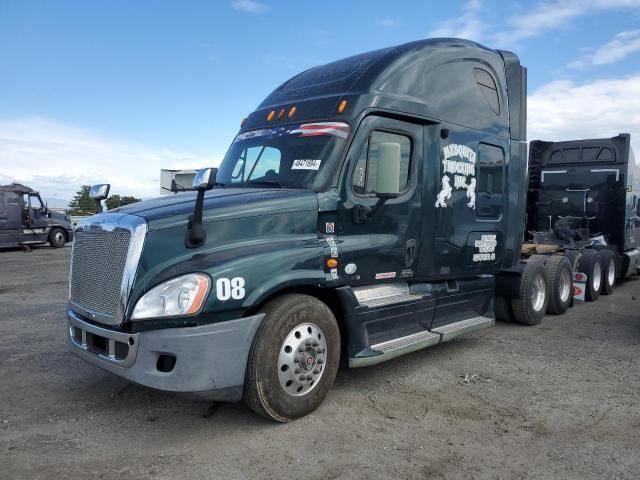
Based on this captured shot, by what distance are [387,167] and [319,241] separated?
886 millimetres

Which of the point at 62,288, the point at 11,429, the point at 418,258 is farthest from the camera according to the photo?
the point at 62,288

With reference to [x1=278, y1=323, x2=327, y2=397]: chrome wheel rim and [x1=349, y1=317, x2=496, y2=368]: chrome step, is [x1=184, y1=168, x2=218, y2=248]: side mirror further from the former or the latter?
[x1=349, y1=317, x2=496, y2=368]: chrome step

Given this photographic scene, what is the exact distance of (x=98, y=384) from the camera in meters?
5.06

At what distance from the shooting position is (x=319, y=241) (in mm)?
4477

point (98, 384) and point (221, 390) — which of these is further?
point (98, 384)

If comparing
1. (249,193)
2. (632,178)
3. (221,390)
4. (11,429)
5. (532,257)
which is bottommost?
(11,429)

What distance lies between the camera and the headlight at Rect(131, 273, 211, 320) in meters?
3.68

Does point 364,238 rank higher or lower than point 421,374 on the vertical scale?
higher

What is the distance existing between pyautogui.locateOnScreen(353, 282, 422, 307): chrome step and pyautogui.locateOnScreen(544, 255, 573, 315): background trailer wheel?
4.14 meters

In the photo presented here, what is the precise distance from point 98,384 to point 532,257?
6.73 meters

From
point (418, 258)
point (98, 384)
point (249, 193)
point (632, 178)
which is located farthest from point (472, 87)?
point (632, 178)

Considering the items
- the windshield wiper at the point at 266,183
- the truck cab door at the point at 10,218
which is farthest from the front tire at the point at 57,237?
the windshield wiper at the point at 266,183

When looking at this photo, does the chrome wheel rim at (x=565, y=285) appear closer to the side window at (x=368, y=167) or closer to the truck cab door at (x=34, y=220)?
the side window at (x=368, y=167)

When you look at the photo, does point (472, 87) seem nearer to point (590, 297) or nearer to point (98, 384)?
point (98, 384)
